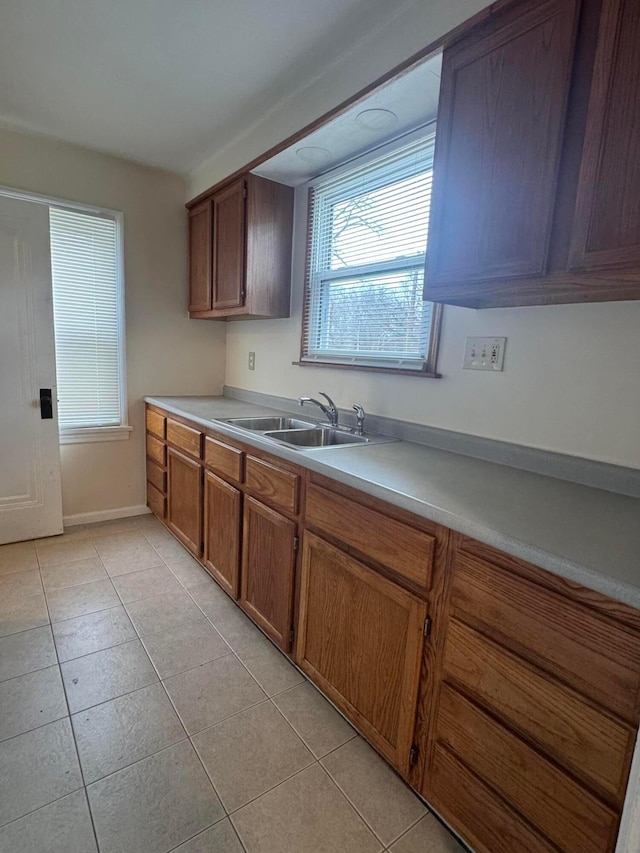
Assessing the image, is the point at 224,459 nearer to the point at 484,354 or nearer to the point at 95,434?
the point at 484,354

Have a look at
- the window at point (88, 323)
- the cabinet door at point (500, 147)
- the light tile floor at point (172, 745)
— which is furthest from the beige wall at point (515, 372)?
the window at point (88, 323)

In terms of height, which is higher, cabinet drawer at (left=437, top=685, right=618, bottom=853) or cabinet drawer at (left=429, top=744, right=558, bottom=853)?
cabinet drawer at (left=437, top=685, right=618, bottom=853)

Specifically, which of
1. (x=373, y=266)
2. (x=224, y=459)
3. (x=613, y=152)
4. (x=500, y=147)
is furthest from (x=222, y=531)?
(x=613, y=152)

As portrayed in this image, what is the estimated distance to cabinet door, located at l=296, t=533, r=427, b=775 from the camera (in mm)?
1216

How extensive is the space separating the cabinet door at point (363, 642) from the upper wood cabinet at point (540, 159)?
0.93 metres

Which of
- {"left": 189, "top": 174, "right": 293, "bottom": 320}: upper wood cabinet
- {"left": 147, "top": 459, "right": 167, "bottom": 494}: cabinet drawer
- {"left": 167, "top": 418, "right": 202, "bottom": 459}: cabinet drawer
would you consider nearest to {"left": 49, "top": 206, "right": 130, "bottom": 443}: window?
{"left": 147, "top": 459, "right": 167, "bottom": 494}: cabinet drawer

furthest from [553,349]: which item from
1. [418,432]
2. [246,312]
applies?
[246,312]

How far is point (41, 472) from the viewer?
2.76 metres

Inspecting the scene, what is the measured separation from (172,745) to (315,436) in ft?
4.35

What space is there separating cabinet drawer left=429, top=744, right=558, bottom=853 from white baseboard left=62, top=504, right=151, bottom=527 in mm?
2670

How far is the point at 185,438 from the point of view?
2.48m

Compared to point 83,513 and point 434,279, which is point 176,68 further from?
point 83,513

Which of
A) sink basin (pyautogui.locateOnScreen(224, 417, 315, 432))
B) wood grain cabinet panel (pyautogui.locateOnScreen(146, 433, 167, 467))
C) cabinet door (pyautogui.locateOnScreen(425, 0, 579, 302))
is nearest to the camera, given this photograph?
cabinet door (pyautogui.locateOnScreen(425, 0, 579, 302))

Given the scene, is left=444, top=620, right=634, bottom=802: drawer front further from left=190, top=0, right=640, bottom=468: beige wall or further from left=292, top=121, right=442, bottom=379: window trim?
left=292, top=121, right=442, bottom=379: window trim
